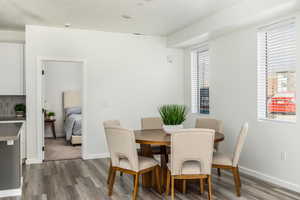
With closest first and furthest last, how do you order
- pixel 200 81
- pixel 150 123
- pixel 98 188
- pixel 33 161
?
pixel 98 188 < pixel 150 123 < pixel 33 161 < pixel 200 81

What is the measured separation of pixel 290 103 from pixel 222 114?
1.41 metres

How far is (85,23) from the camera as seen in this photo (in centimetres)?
513

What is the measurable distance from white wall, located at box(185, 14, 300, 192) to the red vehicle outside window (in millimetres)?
199

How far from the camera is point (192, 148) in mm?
3047

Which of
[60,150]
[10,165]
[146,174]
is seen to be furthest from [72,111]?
[146,174]

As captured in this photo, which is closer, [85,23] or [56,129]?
[85,23]

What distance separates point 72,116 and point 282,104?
5.46 metres

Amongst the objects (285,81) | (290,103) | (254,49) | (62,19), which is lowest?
(290,103)

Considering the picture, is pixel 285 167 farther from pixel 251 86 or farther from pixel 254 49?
pixel 254 49

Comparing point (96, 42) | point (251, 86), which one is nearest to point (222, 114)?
point (251, 86)

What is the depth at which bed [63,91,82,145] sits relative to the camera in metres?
7.04

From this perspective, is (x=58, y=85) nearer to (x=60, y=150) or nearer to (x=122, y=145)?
(x=60, y=150)

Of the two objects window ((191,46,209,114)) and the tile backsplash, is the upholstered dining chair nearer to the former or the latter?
window ((191,46,209,114))

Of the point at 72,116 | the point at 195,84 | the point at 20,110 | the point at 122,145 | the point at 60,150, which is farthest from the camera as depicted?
the point at 72,116
